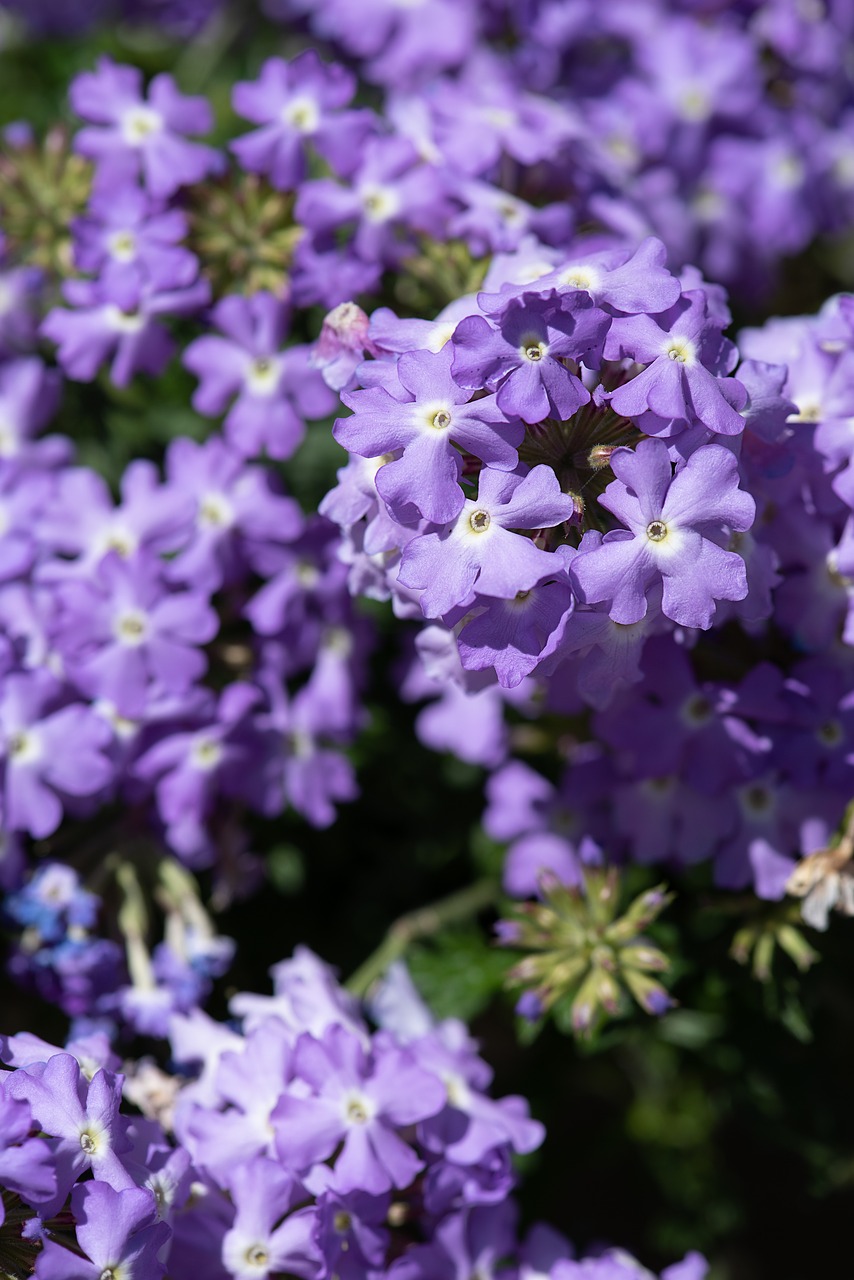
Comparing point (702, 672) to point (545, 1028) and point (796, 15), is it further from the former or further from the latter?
point (796, 15)

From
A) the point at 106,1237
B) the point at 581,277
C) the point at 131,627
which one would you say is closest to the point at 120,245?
the point at 131,627

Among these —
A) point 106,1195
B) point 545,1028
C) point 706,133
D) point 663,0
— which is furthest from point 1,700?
point 663,0

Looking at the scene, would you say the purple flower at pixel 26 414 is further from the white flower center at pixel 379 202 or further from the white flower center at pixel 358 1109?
the white flower center at pixel 358 1109

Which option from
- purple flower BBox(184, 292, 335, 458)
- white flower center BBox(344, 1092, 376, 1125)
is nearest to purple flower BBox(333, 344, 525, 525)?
purple flower BBox(184, 292, 335, 458)

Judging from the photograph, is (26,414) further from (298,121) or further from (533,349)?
(533,349)

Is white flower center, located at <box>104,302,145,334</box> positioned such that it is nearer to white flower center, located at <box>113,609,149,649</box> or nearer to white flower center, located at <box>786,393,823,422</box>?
white flower center, located at <box>113,609,149,649</box>
